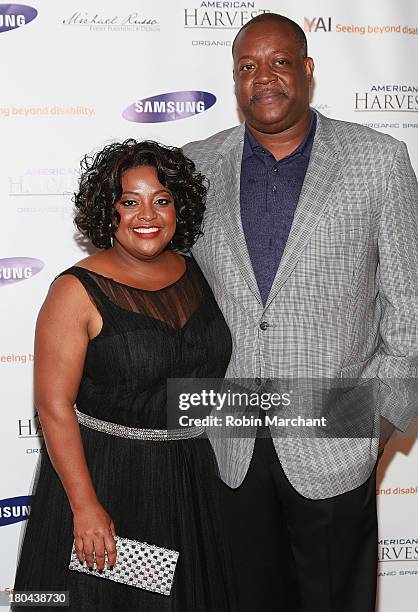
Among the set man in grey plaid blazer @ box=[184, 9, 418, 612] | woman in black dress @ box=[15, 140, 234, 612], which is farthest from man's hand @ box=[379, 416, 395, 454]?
woman in black dress @ box=[15, 140, 234, 612]

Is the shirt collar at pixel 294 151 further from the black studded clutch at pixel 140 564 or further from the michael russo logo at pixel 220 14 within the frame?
the black studded clutch at pixel 140 564

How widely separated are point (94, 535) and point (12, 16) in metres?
1.74

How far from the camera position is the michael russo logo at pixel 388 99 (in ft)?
9.20

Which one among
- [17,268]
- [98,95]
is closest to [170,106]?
[98,95]

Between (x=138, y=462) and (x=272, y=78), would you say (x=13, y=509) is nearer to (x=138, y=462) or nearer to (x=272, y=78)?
(x=138, y=462)

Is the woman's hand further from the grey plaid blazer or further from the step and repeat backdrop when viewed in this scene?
the step and repeat backdrop

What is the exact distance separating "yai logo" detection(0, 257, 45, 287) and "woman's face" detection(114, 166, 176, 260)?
92 cm

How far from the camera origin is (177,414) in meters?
1.90

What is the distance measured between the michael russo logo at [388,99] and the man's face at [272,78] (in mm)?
832

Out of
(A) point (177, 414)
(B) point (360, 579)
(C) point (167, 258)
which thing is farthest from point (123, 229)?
(B) point (360, 579)

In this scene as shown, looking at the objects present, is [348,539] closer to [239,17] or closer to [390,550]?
[390,550]

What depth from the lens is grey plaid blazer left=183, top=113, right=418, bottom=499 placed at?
1912 mm

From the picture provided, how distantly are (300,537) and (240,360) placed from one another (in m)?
0.49

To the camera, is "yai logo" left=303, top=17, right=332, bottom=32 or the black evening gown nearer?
the black evening gown
